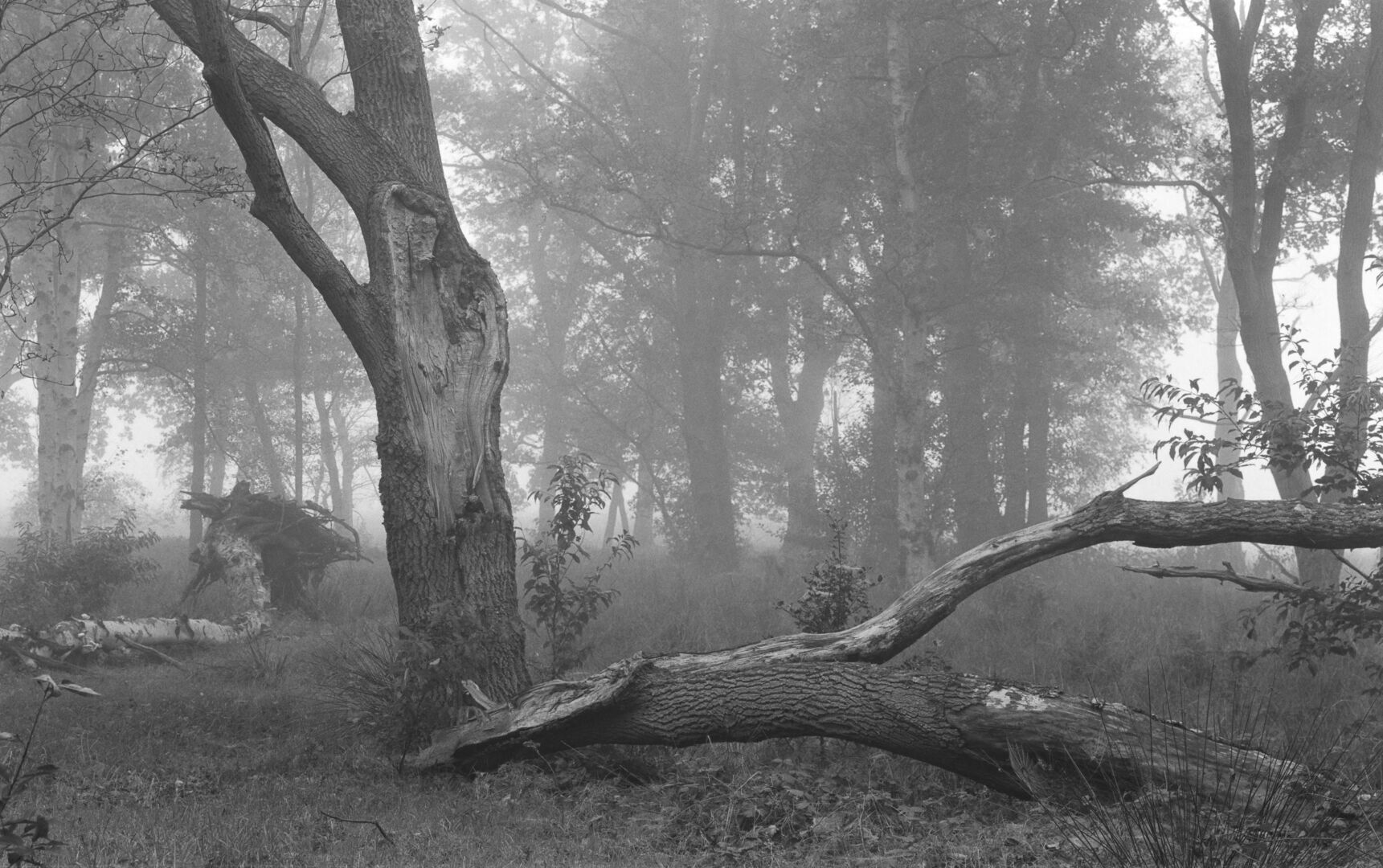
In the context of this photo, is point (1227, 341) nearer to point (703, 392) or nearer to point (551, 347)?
point (703, 392)

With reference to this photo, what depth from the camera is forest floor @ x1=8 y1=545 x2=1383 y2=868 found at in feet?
17.1

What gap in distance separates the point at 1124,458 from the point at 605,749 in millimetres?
27235

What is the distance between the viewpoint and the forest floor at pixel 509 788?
205 inches

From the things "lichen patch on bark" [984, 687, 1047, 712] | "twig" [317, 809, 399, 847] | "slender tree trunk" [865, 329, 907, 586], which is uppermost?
"slender tree trunk" [865, 329, 907, 586]

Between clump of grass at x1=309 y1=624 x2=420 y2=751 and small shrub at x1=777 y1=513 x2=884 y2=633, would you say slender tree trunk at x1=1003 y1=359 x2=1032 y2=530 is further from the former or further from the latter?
clump of grass at x1=309 y1=624 x2=420 y2=751

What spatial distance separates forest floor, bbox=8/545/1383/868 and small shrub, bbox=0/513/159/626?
265 cm

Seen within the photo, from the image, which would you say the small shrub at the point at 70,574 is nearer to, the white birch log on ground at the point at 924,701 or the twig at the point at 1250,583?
the white birch log on ground at the point at 924,701

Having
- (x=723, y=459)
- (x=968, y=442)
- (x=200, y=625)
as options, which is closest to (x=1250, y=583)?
(x=200, y=625)

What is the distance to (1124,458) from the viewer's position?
3116 cm

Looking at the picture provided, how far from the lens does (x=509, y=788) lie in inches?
267

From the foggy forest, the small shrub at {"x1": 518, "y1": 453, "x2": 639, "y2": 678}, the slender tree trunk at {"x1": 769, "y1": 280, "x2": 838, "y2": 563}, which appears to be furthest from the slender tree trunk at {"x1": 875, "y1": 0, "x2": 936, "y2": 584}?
the small shrub at {"x1": 518, "y1": 453, "x2": 639, "y2": 678}

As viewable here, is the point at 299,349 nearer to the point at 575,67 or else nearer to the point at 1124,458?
the point at 575,67

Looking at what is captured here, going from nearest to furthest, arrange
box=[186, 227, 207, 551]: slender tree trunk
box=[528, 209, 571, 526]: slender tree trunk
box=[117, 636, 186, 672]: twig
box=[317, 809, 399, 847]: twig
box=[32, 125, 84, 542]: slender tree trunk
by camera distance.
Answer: box=[317, 809, 399, 847]: twig, box=[117, 636, 186, 672]: twig, box=[32, 125, 84, 542]: slender tree trunk, box=[186, 227, 207, 551]: slender tree trunk, box=[528, 209, 571, 526]: slender tree trunk

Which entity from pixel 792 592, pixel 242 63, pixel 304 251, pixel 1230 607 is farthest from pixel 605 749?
→ pixel 1230 607
